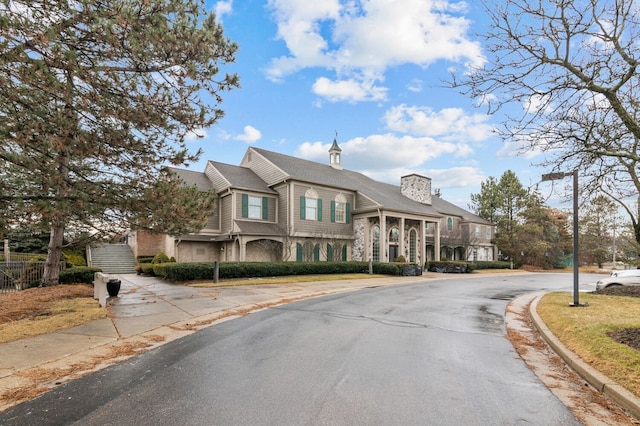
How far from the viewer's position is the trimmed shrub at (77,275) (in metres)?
15.0

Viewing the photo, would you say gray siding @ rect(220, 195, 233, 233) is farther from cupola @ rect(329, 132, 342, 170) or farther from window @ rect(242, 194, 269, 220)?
cupola @ rect(329, 132, 342, 170)

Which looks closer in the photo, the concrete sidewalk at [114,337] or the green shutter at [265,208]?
the concrete sidewalk at [114,337]

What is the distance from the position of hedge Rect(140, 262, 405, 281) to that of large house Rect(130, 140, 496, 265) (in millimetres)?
1709

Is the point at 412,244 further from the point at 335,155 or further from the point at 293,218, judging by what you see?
the point at 293,218

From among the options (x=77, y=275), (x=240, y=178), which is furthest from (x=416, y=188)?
(x=77, y=275)

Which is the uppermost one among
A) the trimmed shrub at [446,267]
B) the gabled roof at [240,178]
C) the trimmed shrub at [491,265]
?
the gabled roof at [240,178]

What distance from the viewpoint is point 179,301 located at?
39.2 feet

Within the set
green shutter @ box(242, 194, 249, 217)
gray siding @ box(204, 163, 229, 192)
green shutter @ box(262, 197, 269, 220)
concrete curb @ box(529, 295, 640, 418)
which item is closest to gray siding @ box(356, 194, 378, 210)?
green shutter @ box(262, 197, 269, 220)

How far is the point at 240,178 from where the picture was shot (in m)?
25.8

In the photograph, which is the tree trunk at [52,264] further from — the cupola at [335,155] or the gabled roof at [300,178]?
the cupola at [335,155]

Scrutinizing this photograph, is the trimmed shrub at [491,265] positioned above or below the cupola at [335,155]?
below

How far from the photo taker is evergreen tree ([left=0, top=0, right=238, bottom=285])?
21.1 feet

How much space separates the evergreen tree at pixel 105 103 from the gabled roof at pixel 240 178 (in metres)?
13.9

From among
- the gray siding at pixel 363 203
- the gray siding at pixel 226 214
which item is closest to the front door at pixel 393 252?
the gray siding at pixel 363 203
